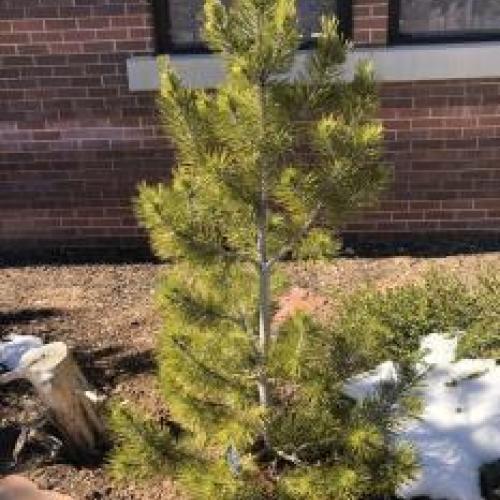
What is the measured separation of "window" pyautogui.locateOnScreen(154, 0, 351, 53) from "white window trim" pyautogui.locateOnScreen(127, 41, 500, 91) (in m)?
0.21

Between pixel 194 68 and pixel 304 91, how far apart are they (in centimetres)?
322

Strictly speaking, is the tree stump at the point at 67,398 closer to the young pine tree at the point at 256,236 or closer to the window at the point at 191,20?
the young pine tree at the point at 256,236

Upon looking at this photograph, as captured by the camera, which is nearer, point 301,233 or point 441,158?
point 301,233

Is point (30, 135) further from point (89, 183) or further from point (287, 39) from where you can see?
point (287, 39)

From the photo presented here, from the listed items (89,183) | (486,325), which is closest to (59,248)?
(89,183)

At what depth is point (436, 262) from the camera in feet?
22.1

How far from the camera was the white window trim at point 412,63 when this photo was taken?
6.44m

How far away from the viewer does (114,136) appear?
6.98 meters

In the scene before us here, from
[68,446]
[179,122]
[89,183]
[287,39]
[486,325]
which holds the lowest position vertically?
[68,446]

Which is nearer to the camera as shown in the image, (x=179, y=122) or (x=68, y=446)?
(x=179, y=122)

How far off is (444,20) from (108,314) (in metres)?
3.39

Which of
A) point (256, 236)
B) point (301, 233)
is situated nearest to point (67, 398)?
point (256, 236)

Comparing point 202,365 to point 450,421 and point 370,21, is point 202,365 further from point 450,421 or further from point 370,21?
point 370,21

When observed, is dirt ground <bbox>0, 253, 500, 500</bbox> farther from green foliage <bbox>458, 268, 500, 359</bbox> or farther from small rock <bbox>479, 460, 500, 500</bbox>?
small rock <bbox>479, 460, 500, 500</bbox>
